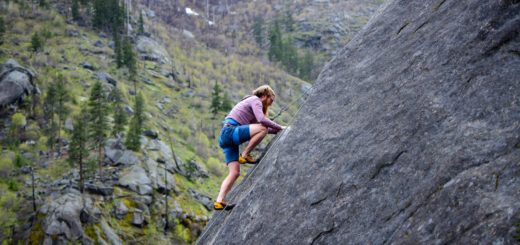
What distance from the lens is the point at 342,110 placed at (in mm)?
6340

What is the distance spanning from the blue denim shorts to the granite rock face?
58 centimetres

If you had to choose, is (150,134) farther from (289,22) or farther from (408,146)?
(289,22)

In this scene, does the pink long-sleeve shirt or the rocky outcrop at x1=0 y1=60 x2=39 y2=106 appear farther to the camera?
the rocky outcrop at x1=0 y1=60 x2=39 y2=106

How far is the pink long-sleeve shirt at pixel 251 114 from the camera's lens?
7199mm

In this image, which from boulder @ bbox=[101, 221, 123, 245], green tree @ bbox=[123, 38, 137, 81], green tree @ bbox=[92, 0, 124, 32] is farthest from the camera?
green tree @ bbox=[92, 0, 124, 32]

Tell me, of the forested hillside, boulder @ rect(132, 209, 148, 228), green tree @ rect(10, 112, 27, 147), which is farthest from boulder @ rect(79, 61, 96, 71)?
boulder @ rect(132, 209, 148, 228)

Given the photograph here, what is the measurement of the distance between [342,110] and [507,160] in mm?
2574

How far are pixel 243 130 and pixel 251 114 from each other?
17.2 inches

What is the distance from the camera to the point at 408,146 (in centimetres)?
498

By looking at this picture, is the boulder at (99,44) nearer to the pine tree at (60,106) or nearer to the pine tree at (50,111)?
the pine tree at (50,111)

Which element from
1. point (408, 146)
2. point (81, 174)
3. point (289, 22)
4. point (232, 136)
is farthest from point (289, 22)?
point (408, 146)

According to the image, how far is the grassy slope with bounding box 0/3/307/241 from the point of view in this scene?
42.7m

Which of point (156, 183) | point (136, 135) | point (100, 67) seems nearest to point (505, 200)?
point (156, 183)

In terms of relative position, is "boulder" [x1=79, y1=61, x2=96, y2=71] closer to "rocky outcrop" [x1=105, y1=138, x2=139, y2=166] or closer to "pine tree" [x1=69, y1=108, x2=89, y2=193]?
"rocky outcrop" [x1=105, y1=138, x2=139, y2=166]
